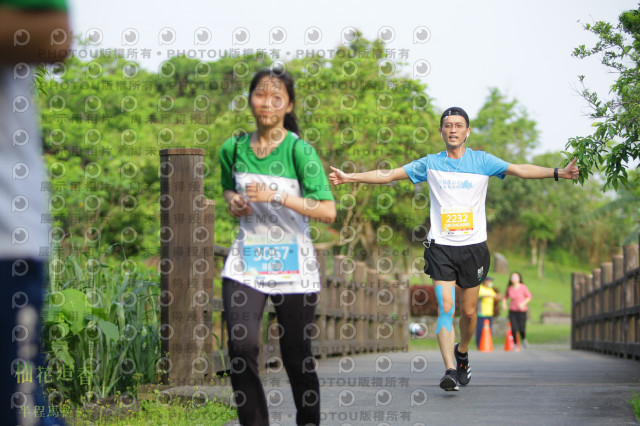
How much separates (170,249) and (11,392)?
4.22 metres

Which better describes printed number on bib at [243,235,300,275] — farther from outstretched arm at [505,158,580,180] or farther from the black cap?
the black cap

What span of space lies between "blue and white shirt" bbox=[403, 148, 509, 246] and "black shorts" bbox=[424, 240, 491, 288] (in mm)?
67

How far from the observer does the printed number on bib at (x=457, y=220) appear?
A: 254 inches

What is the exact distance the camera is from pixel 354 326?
14266 millimetres

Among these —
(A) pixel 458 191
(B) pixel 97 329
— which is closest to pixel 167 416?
(B) pixel 97 329

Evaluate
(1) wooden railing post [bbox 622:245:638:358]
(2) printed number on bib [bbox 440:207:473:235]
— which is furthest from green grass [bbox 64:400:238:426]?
(1) wooden railing post [bbox 622:245:638:358]

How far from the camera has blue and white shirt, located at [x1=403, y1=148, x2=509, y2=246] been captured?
646cm

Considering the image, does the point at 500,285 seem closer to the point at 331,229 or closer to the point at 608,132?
the point at 331,229

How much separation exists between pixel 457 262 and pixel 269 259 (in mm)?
3132

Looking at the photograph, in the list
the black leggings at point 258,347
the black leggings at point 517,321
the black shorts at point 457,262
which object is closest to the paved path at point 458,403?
the black shorts at point 457,262

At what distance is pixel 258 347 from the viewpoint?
151 inches

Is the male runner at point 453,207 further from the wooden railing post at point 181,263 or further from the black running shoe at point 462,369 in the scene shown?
the wooden railing post at point 181,263

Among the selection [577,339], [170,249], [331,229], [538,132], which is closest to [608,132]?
[170,249]

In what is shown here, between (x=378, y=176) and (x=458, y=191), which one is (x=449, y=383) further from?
(x=378, y=176)
